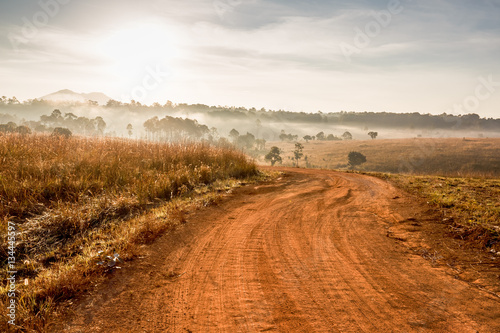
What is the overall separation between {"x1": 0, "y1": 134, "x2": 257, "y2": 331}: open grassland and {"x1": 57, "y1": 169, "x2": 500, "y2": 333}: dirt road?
0.50m

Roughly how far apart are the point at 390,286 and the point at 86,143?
40.1 ft

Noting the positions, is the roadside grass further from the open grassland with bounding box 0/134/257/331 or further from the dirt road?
the open grassland with bounding box 0/134/257/331

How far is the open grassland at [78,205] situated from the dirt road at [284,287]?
500 mm

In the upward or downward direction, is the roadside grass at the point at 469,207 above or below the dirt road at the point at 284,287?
above

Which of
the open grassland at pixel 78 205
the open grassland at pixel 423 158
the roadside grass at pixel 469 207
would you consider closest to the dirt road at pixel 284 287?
the open grassland at pixel 78 205

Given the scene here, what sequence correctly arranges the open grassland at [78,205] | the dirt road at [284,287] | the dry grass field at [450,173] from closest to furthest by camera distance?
the dirt road at [284,287] → the open grassland at [78,205] → the dry grass field at [450,173]

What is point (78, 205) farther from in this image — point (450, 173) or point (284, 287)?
point (450, 173)

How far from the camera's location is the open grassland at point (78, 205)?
396 cm

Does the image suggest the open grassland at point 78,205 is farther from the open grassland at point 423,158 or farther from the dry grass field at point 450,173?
the open grassland at point 423,158

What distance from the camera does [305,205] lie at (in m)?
8.29

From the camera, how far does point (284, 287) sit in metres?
3.73

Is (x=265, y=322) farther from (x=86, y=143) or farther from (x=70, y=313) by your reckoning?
(x=86, y=143)

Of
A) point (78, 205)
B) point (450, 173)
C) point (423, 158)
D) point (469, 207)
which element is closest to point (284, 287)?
point (78, 205)

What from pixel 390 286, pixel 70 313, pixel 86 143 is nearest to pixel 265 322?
pixel 390 286
